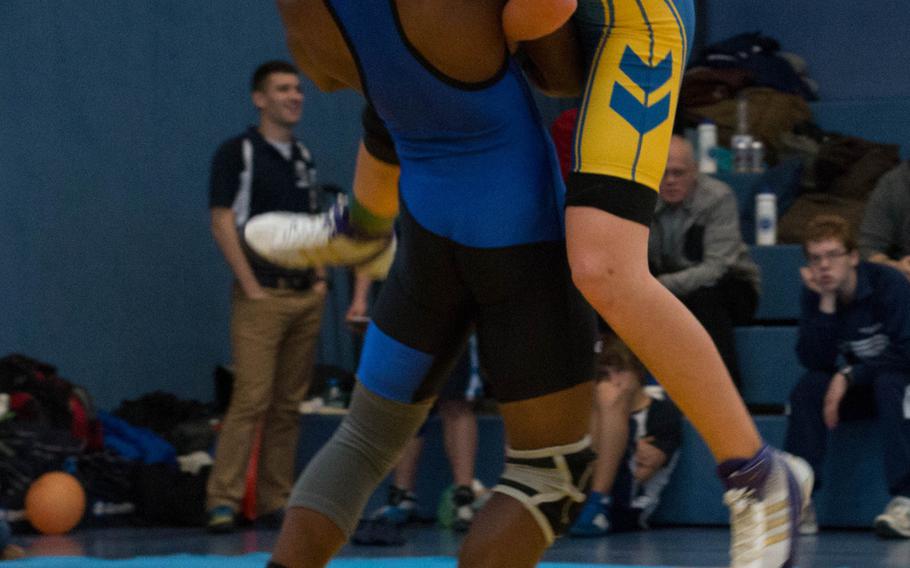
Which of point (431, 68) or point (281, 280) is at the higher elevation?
point (431, 68)

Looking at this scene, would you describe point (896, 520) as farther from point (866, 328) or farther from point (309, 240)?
point (309, 240)

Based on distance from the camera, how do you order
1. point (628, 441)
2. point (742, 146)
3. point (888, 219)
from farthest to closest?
1. point (742, 146)
2. point (888, 219)
3. point (628, 441)

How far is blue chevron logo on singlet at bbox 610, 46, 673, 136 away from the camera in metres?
2.30

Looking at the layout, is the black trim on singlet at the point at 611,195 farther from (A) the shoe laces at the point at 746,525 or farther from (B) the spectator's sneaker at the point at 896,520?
(B) the spectator's sneaker at the point at 896,520

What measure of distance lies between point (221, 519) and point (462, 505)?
95cm

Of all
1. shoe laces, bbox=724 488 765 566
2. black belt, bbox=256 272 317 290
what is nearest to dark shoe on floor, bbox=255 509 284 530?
black belt, bbox=256 272 317 290

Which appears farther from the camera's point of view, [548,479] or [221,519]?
[221,519]

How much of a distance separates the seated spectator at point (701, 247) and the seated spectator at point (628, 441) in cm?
34

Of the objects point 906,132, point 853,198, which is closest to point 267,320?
point 853,198

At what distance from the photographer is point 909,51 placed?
8680 millimetres

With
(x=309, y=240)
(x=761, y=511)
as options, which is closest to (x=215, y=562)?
(x=309, y=240)

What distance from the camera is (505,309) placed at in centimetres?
242

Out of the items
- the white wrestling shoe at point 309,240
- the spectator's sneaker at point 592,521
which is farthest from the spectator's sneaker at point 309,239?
the spectator's sneaker at point 592,521

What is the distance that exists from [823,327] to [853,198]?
63.8 inches
